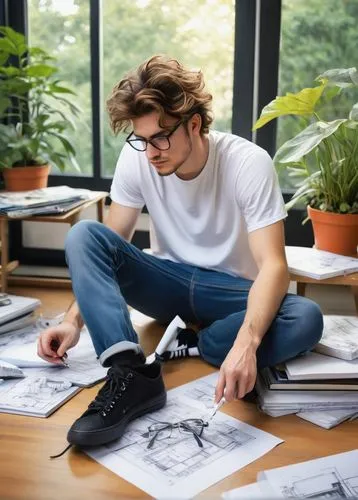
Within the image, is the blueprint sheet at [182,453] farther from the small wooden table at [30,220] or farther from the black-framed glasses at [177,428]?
the small wooden table at [30,220]

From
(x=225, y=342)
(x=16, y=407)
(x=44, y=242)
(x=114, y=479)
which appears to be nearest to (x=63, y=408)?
(x=16, y=407)

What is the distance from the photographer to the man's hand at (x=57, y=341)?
167cm

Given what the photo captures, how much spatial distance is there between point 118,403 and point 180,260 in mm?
575

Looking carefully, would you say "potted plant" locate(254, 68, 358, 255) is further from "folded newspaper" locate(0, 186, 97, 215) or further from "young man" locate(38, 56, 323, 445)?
"folded newspaper" locate(0, 186, 97, 215)

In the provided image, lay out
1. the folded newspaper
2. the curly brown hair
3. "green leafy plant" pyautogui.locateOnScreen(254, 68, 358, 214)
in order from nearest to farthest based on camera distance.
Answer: the curly brown hair → "green leafy plant" pyautogui.locateOnScreen(254, 68, 358, 214) → the folded newspaper

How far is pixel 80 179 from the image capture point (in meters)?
2.69

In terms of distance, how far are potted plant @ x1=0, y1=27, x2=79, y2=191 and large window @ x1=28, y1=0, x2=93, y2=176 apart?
13 centimetres

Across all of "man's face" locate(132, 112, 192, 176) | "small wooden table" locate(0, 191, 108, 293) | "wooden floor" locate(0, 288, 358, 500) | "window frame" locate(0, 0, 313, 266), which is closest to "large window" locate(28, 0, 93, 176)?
"window frame" locate(0, 0, 313, 266)

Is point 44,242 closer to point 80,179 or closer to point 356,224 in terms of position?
point 80,179

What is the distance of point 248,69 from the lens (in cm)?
242

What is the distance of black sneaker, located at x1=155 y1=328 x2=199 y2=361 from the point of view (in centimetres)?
185

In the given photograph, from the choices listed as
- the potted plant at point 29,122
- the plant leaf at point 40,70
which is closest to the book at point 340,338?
the potted plant at point 29,122

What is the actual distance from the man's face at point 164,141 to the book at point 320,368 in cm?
55

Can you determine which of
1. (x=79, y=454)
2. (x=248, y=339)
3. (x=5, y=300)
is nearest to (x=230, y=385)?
(x=248, y=339)
